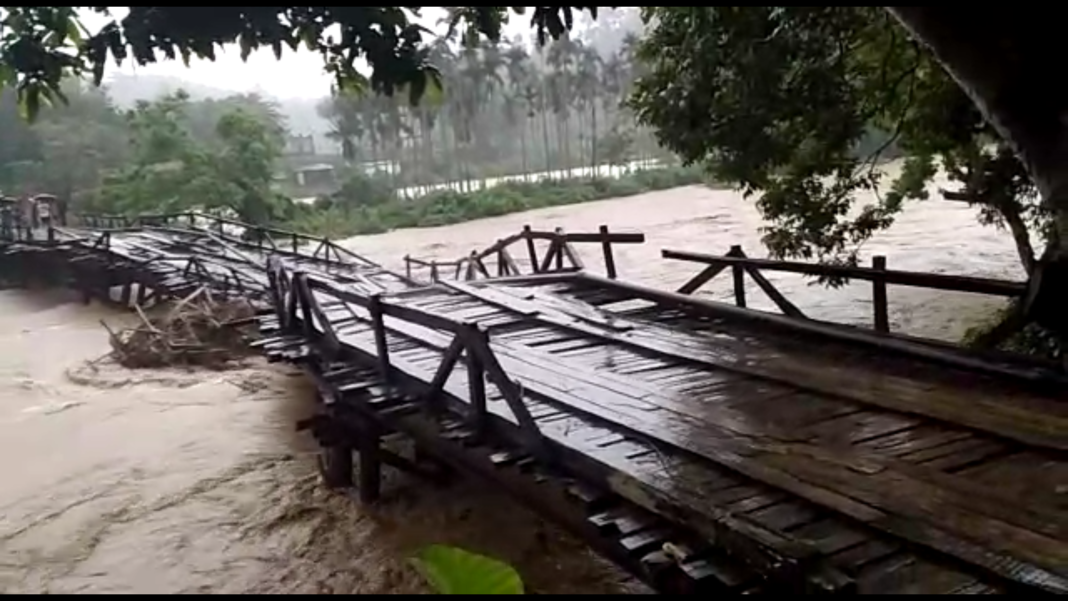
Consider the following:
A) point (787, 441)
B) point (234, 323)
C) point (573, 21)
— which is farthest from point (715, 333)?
point (234, 323)

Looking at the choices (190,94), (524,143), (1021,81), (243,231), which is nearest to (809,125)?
(524,143)

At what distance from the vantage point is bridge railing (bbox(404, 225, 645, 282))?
27.0 ft

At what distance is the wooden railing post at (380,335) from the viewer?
4.81m

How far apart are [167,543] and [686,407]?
321 cm

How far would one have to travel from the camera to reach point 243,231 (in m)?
13.0

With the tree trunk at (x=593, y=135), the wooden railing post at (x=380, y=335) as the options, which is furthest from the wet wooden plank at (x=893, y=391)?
the tree trunk at (x=593, y=135)

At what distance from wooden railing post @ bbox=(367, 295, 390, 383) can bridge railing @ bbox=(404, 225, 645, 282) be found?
110 inches

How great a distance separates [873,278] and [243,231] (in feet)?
31.7

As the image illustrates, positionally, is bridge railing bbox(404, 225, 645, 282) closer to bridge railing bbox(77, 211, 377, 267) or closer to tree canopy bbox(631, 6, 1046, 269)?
bridge railing bbox(77, 211, 377, 267)

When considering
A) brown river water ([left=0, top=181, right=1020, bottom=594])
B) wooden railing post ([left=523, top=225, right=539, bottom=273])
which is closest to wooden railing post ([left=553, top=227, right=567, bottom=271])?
wooden railing post ([left=523, top=225, right=539, bottom=273])

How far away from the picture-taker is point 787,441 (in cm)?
342

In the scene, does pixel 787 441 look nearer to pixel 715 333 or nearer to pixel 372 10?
pixel 715 333

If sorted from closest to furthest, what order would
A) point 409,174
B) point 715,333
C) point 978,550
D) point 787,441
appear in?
point 978,550 → point 787,441 → point 715,333 → point 409,174

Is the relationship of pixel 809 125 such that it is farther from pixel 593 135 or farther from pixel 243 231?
pixel 243 231
